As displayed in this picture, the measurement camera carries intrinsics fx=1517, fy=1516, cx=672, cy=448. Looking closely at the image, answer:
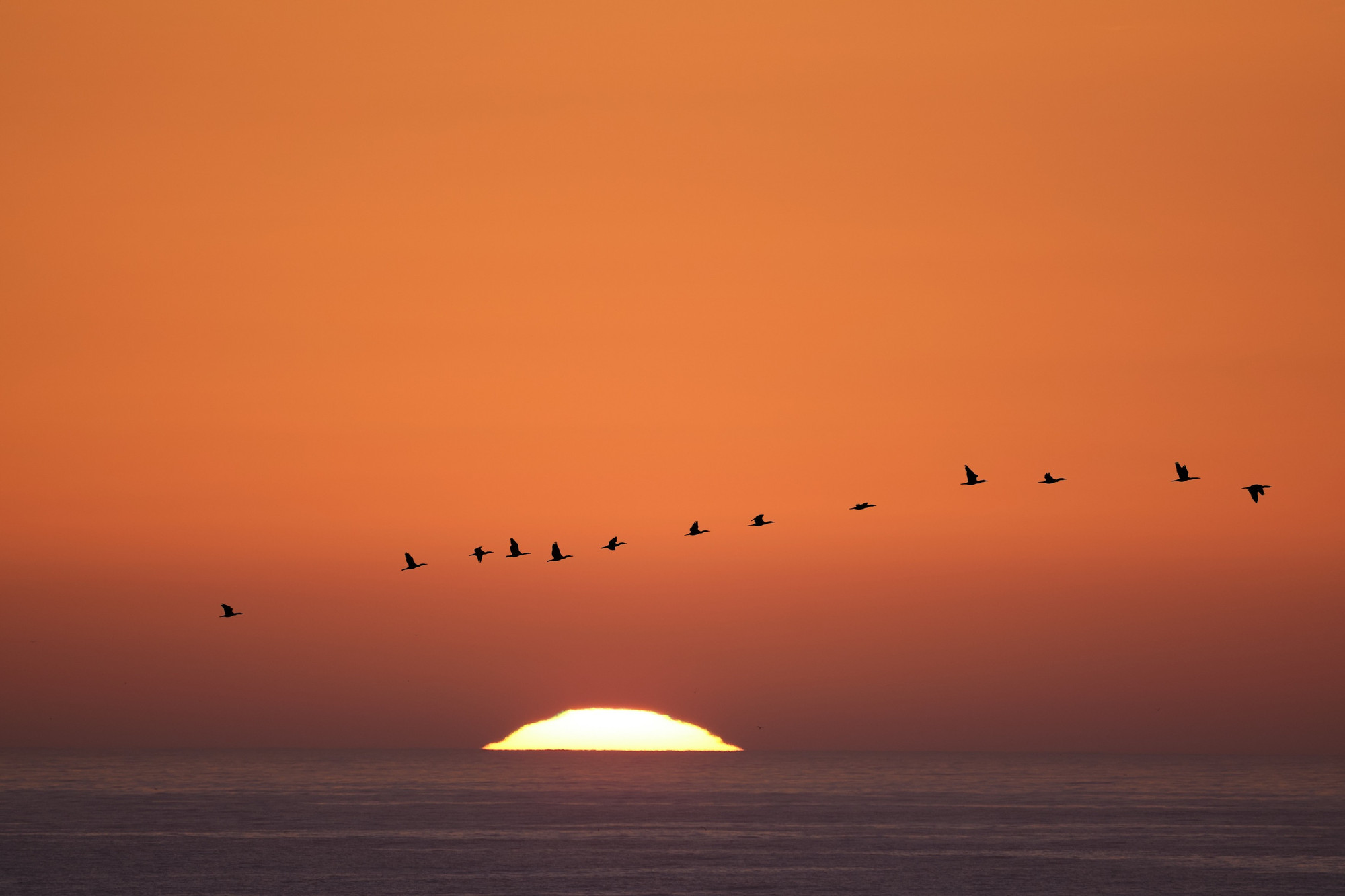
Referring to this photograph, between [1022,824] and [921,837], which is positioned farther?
[1022,824]

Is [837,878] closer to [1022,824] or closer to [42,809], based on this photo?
[1022,824]

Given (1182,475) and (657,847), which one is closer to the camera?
(1182,475)

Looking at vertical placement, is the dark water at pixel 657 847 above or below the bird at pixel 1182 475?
below

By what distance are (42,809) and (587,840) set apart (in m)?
70.5

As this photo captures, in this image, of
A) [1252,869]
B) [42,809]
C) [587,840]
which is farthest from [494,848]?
[42,809]

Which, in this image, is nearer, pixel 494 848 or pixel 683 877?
pixel 683 877

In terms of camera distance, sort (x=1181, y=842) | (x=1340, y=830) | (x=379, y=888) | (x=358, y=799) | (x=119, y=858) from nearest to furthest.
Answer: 1. (x=379, y=888)
2. (x=119, y=858)
3. (x=1181, y=842)
4. (x=1340, y=830)
5. (x=358, y=799)

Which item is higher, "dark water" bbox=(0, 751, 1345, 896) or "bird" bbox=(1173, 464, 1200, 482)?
"bird" bbox=(1173, 464, 1200, 482)

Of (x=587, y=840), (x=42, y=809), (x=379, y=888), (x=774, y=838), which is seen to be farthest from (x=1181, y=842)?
(x=42, y=809)

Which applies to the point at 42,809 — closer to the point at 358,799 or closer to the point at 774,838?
the point at 358,799

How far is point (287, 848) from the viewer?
115688 mm

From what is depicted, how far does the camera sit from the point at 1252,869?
10425 cm

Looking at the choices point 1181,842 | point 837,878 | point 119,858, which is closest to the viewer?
point 837,878

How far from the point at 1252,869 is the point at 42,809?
12050cm
